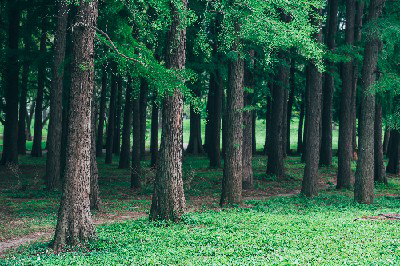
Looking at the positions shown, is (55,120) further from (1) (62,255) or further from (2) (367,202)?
(2) (367,202)

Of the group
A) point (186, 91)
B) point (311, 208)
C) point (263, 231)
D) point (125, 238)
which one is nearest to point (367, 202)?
point (311, 208)

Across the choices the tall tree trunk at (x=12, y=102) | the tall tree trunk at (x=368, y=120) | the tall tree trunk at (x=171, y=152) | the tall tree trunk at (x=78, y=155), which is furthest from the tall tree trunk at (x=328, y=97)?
the tall tree trunk at (x=12, y=102)

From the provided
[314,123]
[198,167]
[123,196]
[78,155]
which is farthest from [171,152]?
[198,167]

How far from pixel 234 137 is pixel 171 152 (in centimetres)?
341

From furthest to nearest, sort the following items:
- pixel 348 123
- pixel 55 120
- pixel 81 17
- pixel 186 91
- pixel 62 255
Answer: pixel 348 123, pixel 55 120, pixel 186 91, pixel 81 17, pixel 62 255

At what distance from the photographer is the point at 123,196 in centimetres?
1995

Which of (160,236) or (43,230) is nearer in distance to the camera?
(160,236)

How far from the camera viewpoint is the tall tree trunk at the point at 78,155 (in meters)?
10.4

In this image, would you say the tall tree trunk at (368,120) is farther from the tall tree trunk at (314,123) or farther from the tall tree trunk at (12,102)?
the tall tree trunk at (12,102)

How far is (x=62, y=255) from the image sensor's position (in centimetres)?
984

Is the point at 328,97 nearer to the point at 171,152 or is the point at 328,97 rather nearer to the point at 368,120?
the point at 368,120

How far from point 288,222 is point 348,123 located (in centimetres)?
989

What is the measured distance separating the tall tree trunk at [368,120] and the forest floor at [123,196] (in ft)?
2.46

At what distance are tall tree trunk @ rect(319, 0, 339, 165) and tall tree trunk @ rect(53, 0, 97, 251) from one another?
616 inches
